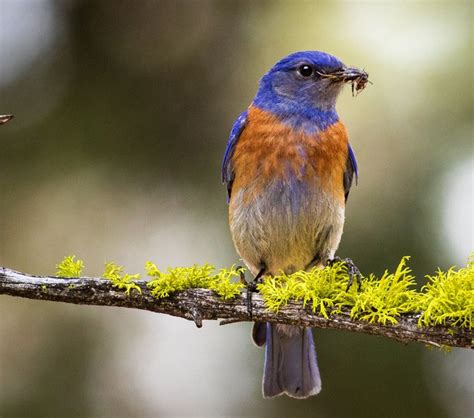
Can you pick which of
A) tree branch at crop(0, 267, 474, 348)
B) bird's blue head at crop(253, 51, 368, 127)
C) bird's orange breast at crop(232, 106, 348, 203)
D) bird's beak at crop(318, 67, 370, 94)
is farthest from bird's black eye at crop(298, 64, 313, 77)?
tree branch at crop(0, 267, 474, 348)

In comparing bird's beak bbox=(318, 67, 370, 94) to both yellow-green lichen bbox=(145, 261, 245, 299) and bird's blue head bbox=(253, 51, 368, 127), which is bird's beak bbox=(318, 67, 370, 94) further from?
yellow-green lichen bbox=(145, 261, 245, 299)

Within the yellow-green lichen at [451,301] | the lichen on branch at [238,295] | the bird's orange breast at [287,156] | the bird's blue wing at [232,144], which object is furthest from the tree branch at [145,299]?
the bird's blue wing at [232,144]

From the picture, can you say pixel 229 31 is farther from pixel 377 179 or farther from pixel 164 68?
pixel 377 179

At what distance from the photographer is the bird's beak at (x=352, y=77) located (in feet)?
16.9

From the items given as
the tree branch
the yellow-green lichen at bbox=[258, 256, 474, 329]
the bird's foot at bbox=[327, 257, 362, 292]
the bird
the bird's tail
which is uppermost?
the bird

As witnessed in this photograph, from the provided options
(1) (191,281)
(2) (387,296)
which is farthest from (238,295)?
(2) (387,296)

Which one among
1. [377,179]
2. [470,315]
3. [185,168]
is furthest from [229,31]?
[470,315]

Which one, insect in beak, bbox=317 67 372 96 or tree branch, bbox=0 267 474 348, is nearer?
tree branch, bbox=0 267 474 348

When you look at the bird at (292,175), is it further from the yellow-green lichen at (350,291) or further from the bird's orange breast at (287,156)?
the yellow-green lichen at (350,291)

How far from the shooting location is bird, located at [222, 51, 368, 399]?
16.9ft

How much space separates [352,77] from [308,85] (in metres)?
0.29

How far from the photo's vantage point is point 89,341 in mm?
6273

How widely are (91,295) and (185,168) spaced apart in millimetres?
2318

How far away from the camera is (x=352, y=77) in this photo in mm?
5180
